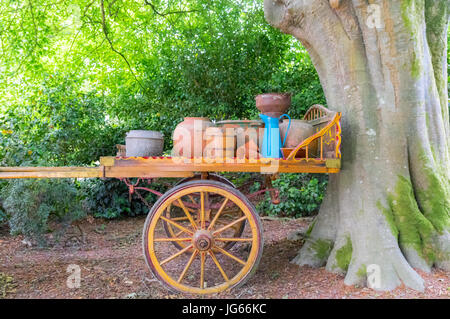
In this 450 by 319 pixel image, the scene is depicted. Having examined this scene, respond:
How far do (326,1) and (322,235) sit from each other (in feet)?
7.96

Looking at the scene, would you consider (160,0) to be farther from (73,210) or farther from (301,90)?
(73,210)

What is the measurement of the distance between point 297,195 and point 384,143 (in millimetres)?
2843

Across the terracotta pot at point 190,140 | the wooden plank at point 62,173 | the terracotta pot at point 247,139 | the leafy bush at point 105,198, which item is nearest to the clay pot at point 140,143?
the terracotta pot at point 190,140

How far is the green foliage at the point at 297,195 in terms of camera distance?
6281mm

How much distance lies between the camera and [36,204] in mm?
4781

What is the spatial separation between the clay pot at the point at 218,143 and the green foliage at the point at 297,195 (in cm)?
320

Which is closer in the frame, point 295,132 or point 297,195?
point 295,132

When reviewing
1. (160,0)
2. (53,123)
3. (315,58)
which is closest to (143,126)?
(53,123)

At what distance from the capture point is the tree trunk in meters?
3.51

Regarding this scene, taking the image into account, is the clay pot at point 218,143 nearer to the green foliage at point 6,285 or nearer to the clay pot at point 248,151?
the clay pot at point 248,151

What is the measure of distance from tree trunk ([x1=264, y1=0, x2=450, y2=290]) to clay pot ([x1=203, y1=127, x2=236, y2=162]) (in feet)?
4.00

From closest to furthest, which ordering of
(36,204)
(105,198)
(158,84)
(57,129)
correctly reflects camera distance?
(36,204) < (57,129) < (105,198) < (158,84)
